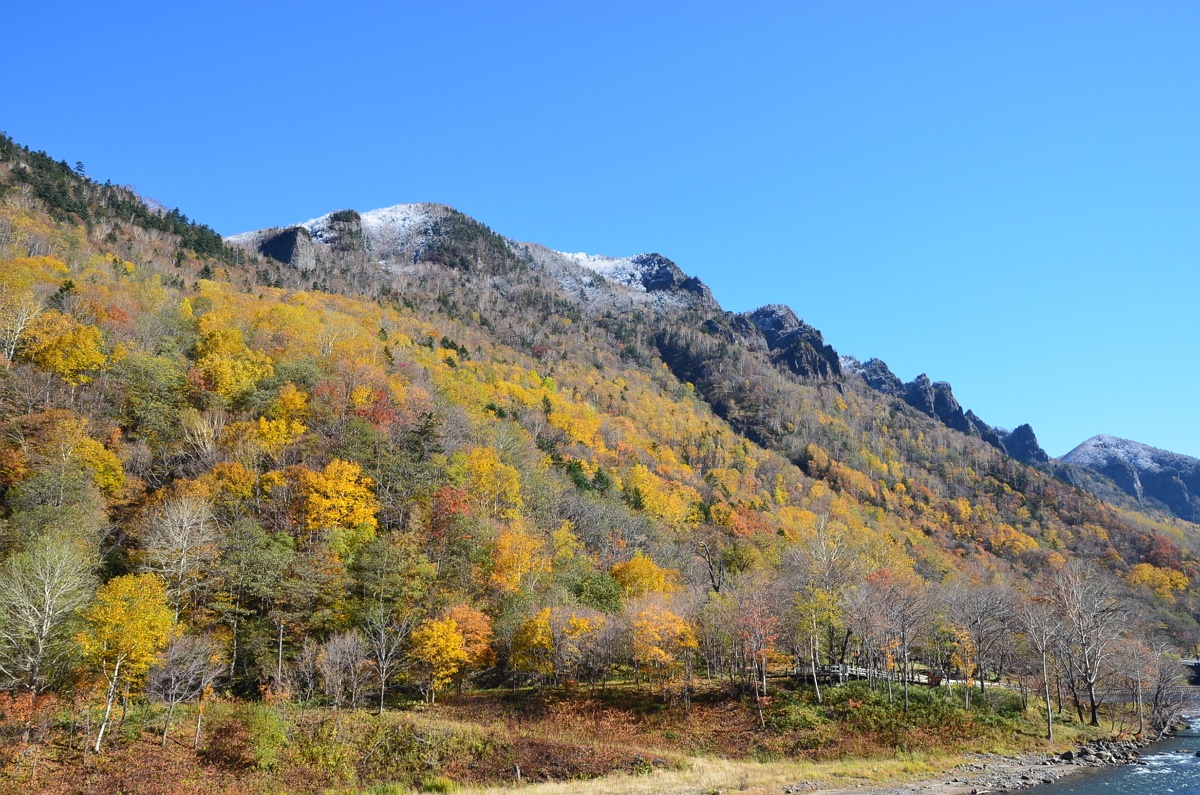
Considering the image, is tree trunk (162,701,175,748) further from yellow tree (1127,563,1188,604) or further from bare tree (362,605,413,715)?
yellow tree (1127,563,1188,604)

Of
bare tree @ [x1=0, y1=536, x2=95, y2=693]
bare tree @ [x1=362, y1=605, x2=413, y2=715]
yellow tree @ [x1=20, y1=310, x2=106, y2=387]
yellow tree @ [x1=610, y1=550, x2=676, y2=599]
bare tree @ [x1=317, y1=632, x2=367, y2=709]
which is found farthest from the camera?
yellow tree @ [x1=610, y1=550, x2=676, y2=599]

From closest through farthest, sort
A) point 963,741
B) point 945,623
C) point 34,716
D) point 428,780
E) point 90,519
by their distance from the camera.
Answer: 1. point 34,716
2. point 428,780
3. point 963,741
4. point 90,519
5. point 945,623

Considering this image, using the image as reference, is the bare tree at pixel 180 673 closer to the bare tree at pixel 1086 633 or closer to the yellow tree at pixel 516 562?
the yellow tree at pixel 516 562

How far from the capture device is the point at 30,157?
120 m

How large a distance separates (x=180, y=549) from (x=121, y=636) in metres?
10.2

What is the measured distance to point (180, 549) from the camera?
139ft

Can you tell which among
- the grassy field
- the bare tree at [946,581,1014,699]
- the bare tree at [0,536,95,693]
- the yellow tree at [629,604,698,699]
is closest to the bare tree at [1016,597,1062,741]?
the bare tree at [946,581,1014,699]

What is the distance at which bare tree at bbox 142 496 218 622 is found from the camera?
134 ft

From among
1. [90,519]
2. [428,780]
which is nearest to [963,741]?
[428,780]

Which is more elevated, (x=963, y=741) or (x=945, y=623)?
(x=945, y=623)

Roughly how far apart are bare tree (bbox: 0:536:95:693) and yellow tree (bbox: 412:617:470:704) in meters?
19.7

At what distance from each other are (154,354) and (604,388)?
116 metres

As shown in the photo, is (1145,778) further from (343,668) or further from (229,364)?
(229,364)

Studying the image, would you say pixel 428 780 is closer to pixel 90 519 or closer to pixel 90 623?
pixel 90 623
